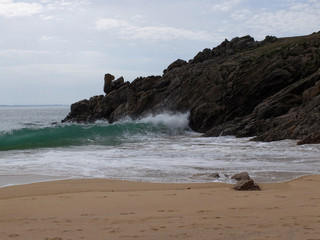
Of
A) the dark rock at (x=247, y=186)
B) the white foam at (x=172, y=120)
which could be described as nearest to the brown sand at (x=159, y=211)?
the dark rock at (x=247, y=186)


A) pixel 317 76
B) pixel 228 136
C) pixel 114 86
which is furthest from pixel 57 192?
pixel 114 86

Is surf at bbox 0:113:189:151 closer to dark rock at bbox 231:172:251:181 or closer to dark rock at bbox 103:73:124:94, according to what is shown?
dark rock at bbox 103:73:124:94

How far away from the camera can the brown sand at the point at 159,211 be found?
4.34m

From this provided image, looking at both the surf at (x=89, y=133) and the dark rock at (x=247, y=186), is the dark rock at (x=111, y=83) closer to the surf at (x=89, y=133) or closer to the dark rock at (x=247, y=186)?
the surf at (x=89, y=133)

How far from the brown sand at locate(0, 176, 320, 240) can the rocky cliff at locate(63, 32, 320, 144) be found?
8931 mm

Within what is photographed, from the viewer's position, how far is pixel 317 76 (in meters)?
21.0

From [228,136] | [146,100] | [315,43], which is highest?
[315,43]

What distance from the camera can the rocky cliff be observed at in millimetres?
18469

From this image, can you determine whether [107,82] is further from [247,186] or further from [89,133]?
[247,186]

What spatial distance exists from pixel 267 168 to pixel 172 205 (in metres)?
4.75

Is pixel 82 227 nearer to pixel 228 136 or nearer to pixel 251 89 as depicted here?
pixel 228 136

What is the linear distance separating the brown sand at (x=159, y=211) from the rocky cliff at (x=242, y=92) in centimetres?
893

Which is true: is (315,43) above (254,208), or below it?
above

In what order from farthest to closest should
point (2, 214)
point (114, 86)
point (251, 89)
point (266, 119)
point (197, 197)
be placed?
point (114, 86) → point (251, 89) → point (266, 119) → point (197, 197) → point (2, 214)
